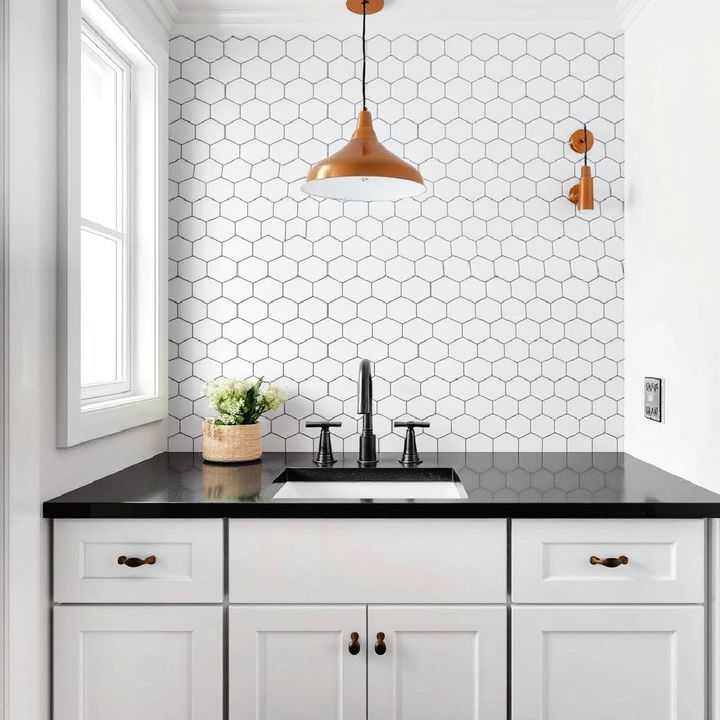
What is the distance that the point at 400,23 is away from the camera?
2252mm

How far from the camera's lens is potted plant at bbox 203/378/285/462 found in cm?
204

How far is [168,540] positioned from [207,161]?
137 cm

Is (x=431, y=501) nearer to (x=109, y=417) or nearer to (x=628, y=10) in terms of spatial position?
(x=109, y=417)

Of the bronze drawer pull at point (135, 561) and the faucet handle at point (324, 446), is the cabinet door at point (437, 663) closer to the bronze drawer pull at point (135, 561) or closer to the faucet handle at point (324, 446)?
the bronze drawer pull at point (135, 561)

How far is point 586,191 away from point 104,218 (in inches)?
61.1

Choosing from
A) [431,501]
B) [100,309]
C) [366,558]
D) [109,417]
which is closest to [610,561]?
[431,501]

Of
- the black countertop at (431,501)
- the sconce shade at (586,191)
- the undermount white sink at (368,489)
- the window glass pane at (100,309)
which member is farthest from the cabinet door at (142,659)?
the sconce shade at (586,191)

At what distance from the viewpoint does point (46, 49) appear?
151 cm

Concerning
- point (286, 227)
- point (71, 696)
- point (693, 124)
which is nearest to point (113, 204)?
point (286, 227)

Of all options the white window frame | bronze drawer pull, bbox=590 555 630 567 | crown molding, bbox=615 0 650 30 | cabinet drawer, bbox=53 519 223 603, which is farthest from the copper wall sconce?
cabinet drawer, bbox=53 519 223 603

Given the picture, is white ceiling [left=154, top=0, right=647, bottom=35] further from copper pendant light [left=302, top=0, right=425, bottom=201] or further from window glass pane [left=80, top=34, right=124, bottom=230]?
copper pendant light [left=302, top=0, right=425, bottom=201]

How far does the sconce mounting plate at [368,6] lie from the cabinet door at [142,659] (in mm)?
1910

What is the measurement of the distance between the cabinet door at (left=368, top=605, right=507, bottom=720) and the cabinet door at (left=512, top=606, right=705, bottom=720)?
2.0 inches

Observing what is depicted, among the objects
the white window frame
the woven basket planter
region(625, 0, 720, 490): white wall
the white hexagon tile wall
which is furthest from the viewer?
the white hexagon tile wall
